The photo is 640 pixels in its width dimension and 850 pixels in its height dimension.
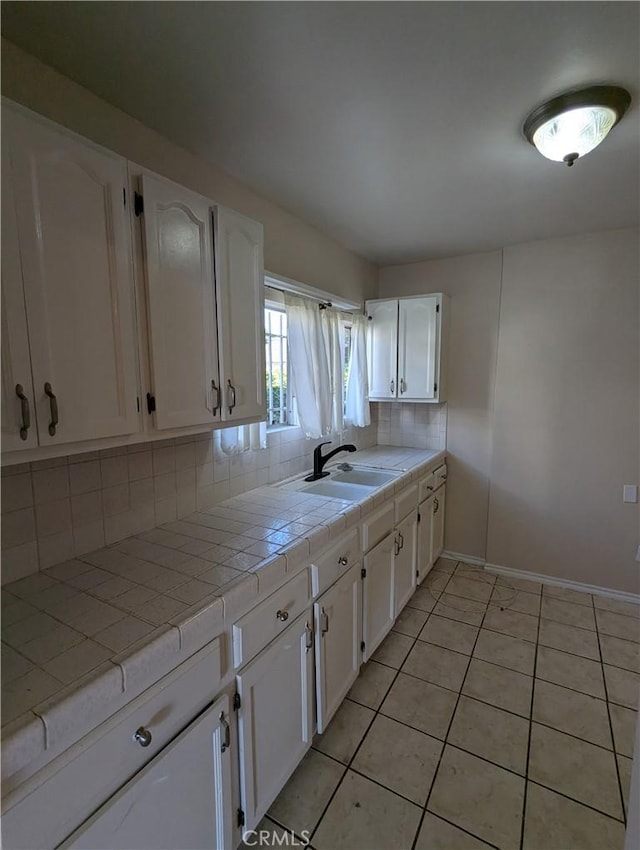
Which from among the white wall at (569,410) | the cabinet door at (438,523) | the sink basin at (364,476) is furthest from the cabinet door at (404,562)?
the white wall at (569,410)

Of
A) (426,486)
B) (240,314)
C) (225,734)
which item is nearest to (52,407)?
(240,314)

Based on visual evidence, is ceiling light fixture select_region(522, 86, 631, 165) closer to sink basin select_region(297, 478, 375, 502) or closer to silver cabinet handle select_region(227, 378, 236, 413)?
silver cabinet handle select_region(227, 378, 236, 413)

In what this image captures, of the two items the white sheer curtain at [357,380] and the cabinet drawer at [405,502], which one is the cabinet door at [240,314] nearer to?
the cabinet drawer at [405,502]

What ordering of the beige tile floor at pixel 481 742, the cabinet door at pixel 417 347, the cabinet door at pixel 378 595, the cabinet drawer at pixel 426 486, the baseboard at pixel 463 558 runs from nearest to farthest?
the beige tile floor at pixel 481 742 < the cabinet door at pixel 378 595 < the cabinet drawer at pixel 426 486 < the cabinet door at pixel 417 347 < the baseboard at pixel 463 558

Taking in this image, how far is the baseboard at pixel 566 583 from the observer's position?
107 inches

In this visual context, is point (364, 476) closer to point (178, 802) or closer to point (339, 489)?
point (339, 489)

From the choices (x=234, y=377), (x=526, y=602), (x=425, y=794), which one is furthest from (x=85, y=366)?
(x=526, y=602)

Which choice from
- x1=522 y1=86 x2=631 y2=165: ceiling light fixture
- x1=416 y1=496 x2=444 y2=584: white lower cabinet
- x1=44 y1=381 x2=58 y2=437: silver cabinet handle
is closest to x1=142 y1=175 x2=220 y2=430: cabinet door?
x1=44 y1=381 x2=58 y2=437: silver cabinet handle

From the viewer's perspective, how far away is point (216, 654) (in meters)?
1.08

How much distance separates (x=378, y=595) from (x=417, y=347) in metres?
1.77

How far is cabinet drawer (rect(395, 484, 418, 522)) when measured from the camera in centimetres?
227

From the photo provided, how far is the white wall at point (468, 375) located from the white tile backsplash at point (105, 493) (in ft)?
6.16

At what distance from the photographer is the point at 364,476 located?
2633 mm

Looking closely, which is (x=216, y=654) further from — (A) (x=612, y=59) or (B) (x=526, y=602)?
(B) (x=526, y=602)
